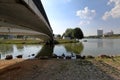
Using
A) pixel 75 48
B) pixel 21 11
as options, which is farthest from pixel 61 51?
pixel 21 11

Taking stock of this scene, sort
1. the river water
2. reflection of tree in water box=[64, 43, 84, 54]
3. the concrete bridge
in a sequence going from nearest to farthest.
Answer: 1. the concrete bridge
2. the river water
3. reflection of tree in water box=[64, 43, 84, 54]

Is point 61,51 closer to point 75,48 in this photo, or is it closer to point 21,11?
point 75,48

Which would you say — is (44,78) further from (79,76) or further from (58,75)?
(79,76)

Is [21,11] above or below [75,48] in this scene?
A: above

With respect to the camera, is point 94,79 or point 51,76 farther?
point 51,76

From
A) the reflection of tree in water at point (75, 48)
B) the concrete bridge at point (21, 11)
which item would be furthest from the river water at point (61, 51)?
the concrete bridge at point (21, 11)

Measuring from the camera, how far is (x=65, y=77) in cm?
1235

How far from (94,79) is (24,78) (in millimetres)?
4788

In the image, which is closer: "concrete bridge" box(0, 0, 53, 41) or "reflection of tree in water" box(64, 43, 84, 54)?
"concrete bridge" box(0, 0, 53, 41)

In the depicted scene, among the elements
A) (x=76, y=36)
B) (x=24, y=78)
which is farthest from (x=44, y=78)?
(x=76, y=36)

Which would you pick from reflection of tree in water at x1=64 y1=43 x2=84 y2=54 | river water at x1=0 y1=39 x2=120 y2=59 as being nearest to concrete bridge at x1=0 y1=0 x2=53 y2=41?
river water at x1=0 y1=39 x2=120 y2=59

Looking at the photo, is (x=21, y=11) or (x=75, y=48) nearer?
(x=21, y=11)

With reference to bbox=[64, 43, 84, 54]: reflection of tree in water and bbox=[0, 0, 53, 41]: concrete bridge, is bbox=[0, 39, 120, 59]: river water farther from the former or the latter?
bbox=[0, 0, 53, 41]: concrete bridge

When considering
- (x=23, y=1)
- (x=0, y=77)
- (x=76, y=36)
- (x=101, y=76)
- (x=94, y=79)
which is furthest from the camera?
(x=76, y=36)
